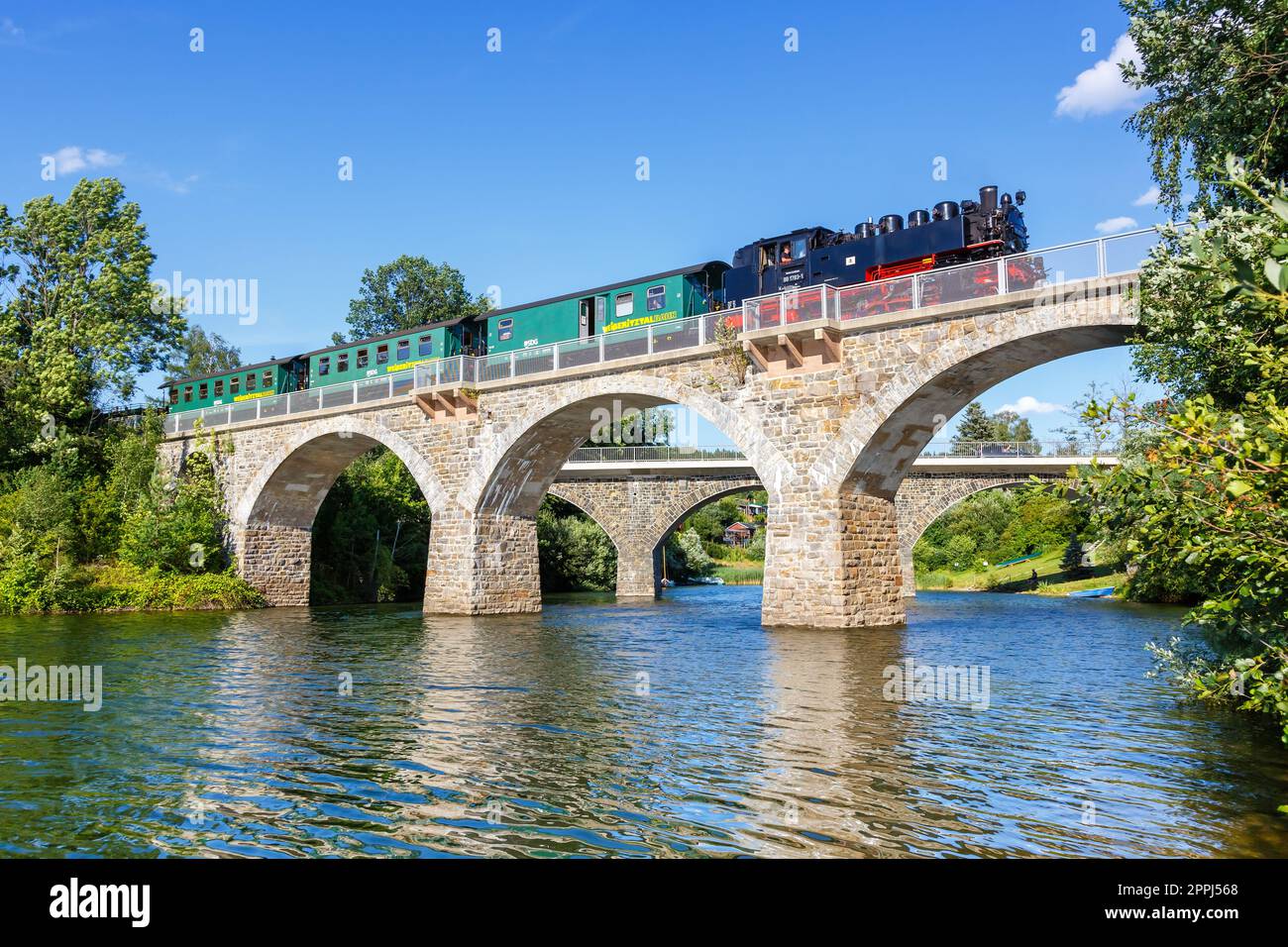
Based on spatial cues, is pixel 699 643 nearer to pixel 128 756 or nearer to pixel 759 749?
pixel 759 749

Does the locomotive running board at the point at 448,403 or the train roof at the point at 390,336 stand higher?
the train roof at the point at 390,336

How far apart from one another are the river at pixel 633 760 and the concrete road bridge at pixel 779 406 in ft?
12.5

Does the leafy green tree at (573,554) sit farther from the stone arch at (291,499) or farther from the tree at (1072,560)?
the tree at (1072,560)

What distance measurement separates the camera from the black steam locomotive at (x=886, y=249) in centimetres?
1961

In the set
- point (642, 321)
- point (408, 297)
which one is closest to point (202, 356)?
point (408, 297)

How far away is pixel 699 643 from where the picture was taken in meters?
19.5

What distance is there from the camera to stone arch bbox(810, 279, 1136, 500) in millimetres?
16266

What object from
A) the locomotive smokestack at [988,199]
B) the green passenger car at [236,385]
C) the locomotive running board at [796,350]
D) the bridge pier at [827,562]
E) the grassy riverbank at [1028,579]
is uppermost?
the locomotive smokestack at [988,199]

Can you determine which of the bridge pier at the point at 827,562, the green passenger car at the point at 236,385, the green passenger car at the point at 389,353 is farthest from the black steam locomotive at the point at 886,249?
the green passenger car at the point at 236,385

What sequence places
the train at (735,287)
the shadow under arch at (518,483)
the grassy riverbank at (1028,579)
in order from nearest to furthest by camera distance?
the train at (735,287)
the shadow under arch at (518,483)
the grassy riverbank at (1028,579)

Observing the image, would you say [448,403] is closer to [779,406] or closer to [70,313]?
[779,406]

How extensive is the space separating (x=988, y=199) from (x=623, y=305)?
1013 centimetres

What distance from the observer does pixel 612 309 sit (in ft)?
85.0
